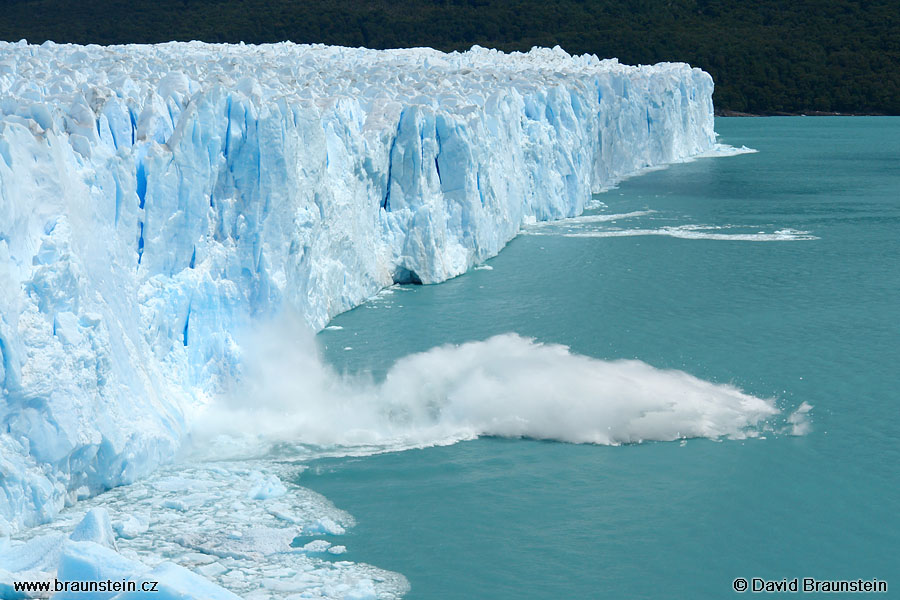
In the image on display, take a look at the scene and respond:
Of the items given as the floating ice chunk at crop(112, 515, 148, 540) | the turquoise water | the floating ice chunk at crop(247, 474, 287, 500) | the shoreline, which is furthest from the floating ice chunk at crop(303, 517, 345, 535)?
the shoreline

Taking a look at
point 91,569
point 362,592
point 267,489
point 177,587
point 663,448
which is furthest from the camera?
point 663,448

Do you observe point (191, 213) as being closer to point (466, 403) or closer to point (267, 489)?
point (466, 403)

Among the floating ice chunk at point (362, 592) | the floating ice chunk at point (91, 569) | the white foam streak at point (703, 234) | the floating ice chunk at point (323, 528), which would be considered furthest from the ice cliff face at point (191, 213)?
the floating ice chunk at point (362, 592)

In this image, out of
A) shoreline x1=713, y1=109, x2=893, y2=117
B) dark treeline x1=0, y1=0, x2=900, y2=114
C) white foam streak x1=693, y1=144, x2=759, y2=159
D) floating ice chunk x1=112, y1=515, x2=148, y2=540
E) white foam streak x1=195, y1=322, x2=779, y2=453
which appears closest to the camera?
floating ice chunk x1=112, y1=515, x2=148, y2=540

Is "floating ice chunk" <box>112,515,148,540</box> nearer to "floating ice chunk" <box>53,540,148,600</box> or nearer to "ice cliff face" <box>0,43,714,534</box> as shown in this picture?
"ice cliff face" <box>0,43,714,534</box>

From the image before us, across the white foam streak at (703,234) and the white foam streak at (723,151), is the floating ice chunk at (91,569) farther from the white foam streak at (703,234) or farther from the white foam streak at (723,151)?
the white foam streak at (723,151)

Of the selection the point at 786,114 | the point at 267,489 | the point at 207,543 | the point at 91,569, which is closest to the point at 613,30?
the point at 786,114
